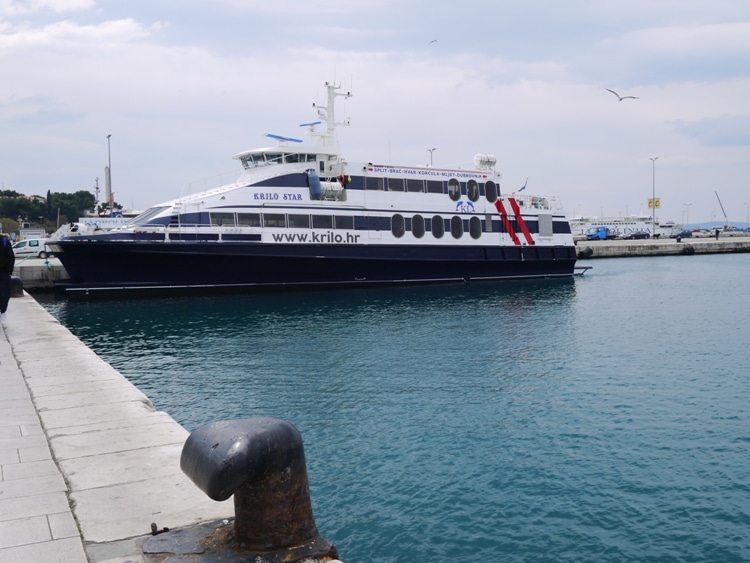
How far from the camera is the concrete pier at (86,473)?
3965 mm

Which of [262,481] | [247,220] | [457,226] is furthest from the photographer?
[457,226]

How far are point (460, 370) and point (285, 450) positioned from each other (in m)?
11.2

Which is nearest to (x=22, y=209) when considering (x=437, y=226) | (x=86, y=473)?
(x=437, y=226)

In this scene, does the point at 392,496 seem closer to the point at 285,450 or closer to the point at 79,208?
the point at 285,450

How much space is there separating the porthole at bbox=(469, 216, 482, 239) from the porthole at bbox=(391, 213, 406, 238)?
166 inches

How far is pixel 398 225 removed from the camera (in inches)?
1271

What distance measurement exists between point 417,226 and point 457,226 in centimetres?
246

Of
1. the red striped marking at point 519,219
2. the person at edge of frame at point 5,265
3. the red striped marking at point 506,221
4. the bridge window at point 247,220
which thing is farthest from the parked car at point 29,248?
the person at edge of frame at point 5,265

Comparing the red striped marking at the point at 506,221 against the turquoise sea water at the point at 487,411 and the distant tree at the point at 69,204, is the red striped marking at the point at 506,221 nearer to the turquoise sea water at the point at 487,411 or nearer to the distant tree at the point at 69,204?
the turquoise sea water at the point at 487,411

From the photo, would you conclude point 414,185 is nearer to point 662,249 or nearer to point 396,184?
point 396,184

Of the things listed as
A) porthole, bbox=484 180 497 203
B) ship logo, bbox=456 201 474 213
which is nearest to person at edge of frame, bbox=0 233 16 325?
ship logo, bbox=456 201 474 213

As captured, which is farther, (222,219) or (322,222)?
(322,222)

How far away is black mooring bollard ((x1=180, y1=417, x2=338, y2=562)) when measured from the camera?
3674 millimetres

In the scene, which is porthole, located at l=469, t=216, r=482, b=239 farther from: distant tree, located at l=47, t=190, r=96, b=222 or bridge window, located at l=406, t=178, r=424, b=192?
distant tree, located at l=47, t=190, r=96, b=222
